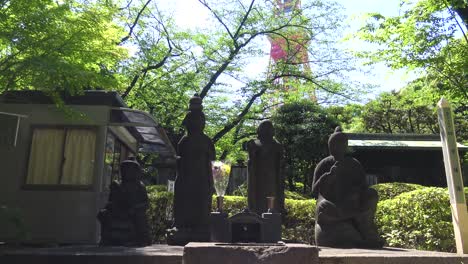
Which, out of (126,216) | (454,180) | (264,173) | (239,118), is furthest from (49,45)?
(239,118)

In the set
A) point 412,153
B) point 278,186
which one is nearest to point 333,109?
point 412,153

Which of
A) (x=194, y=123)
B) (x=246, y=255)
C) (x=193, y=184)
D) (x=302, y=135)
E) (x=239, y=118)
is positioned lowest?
(x=246, y=255)

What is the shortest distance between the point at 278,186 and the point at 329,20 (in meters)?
12.3

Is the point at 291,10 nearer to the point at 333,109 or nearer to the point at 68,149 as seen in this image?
the point at 333,109

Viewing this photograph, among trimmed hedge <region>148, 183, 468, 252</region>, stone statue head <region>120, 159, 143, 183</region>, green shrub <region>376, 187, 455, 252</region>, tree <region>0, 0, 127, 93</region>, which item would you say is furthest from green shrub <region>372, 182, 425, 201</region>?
tree <region>0, 0, 127, 93</region>

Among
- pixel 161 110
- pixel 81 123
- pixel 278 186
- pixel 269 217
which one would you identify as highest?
pixel 161 110

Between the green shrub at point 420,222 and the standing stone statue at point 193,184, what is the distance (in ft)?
15.4

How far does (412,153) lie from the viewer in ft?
58.4

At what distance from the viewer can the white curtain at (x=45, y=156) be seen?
9328 millimetres

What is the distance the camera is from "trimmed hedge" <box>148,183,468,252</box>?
871cm

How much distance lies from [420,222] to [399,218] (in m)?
0.55

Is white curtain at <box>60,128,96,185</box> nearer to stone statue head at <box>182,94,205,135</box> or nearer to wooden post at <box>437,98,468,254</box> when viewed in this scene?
stone statue head at <box>182,94,205,135</box>

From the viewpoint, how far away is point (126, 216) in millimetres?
6836

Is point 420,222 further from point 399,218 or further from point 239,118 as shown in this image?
point 239,118
